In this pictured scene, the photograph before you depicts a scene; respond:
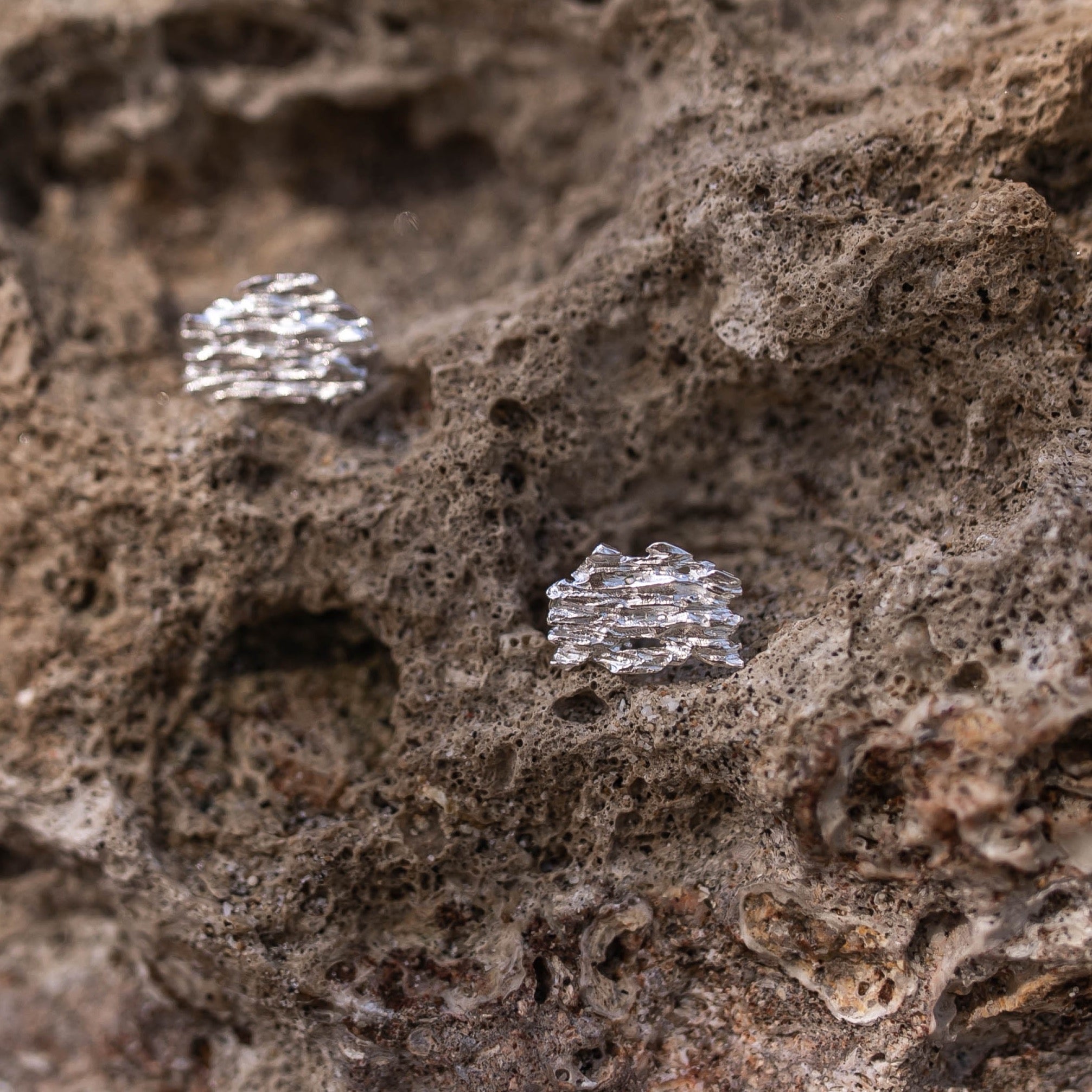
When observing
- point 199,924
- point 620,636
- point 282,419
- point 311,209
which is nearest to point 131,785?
point 199,924

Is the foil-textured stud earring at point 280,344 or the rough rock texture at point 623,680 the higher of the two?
the foil-textured stud earring at point 280,344

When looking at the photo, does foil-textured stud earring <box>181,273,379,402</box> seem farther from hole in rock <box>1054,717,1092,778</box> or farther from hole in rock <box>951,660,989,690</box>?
hole in rock <box>1054,717,1092,778</box>

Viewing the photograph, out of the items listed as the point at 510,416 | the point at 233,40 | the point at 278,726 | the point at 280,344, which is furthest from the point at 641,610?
the point at 233,40

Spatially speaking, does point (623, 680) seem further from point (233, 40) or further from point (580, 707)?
point (233, 40)

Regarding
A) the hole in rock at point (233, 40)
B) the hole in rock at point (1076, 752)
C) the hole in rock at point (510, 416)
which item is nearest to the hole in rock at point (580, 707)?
the hole in rock at point (510, 416)

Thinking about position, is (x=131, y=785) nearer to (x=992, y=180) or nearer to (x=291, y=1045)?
(x=291, y=1045)

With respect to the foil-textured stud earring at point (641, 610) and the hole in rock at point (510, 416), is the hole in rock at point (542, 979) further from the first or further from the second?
the hole in rock at point (510, 416)
